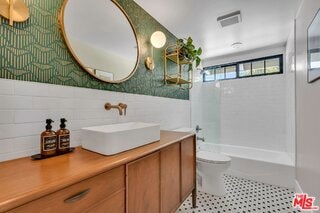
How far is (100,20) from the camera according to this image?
4.74 ft

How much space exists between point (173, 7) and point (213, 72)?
222 centimetres

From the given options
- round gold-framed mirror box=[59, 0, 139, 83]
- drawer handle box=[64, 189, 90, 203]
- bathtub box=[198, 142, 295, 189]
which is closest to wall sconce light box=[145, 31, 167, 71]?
round gold-framed mirror box=[59, 0, 139, 83]

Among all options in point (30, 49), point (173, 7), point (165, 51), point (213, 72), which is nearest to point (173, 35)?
point (165, 51)

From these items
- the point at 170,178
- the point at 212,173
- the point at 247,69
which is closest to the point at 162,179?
the point at 170,178

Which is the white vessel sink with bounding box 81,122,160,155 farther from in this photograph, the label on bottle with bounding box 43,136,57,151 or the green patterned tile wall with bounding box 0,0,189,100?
the green patterned tile wall with bounding box 0,0,189,100

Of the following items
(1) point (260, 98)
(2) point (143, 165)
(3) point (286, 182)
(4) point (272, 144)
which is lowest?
(3) point (286, 182)

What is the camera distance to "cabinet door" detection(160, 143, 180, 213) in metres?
1.27

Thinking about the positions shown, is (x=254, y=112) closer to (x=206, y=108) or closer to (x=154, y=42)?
(x=206, y=108)

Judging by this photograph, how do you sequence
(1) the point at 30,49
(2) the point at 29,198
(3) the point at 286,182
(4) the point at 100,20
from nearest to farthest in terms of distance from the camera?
(2) the point at 29,198
(1) the point at 30,49
(4) the point at 100,20
(3) the point at 286,182

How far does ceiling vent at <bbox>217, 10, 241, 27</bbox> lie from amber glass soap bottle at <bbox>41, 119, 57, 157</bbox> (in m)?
2.20

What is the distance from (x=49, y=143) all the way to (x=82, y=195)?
1.39 feet

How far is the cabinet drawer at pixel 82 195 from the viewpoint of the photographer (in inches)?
22.2

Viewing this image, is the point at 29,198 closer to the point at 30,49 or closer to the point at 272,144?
the point at 30,49

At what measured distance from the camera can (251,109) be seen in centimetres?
337
